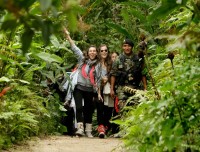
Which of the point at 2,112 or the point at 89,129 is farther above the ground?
the point at 2,112

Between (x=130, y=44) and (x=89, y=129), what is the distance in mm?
2083

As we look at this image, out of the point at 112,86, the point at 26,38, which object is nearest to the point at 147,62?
the point at 26,38

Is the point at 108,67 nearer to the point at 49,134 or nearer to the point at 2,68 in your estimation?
the point at 49,134

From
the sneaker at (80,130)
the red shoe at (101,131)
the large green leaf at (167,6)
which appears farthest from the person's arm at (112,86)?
the large green leaf at (167,6)

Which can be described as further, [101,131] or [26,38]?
[101,131]

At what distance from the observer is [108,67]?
28.4 feet

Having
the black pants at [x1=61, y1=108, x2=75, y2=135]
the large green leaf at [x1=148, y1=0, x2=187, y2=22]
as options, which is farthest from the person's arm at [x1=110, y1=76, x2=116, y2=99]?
the large green leaf at [x1=148, y1=0, x2=187, y2=22]

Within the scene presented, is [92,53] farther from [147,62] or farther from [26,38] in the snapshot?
[26,38]

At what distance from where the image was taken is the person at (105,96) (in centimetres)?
858

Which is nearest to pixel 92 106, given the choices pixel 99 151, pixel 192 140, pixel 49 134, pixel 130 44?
pixel 49 134

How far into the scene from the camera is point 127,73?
762 centimetres

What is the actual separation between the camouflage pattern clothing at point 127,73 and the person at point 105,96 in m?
0.76

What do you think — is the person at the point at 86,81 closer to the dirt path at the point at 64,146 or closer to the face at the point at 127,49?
the face at the point at 127,49

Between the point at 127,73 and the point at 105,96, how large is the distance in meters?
1.28
